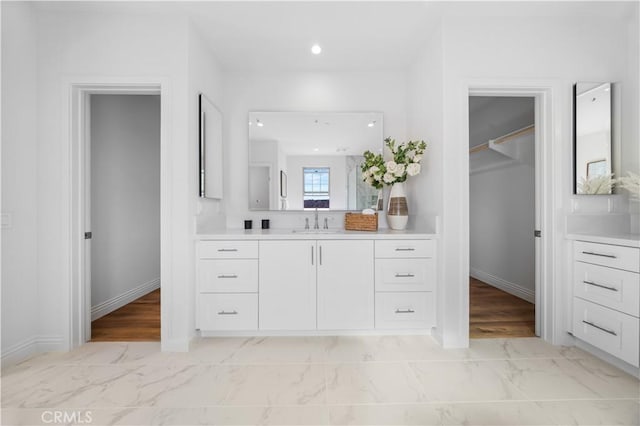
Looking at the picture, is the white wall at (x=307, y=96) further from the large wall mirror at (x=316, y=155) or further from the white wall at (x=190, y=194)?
the white wall at (x=190, y=194)

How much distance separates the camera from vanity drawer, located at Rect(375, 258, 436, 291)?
2660 millimetres

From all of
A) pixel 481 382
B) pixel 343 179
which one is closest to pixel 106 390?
pixel 481 382

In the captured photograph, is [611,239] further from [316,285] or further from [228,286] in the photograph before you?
[228,286]

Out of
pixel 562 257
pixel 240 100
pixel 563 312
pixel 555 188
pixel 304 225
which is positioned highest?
pixel 240 100

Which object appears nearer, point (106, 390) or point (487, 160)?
point (106, 390)

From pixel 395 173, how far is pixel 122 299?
123 inches

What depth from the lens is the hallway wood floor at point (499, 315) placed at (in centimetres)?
279

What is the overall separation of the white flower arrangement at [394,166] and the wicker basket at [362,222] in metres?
0.32

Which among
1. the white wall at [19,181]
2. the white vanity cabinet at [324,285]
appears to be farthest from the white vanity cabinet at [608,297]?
the white wall at [19,181]

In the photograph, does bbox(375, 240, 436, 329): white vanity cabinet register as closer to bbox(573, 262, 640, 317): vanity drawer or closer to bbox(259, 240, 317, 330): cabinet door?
bbox(259, 240, 317, 330): cabinet door

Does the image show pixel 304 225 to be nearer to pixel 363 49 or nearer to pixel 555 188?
pixel 363 49

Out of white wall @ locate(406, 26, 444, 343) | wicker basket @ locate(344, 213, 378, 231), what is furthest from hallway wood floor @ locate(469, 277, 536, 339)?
wicker basket @ locate(344, 213, 378, 231)

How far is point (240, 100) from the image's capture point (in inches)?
134

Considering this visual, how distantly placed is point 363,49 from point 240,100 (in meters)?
1.31
